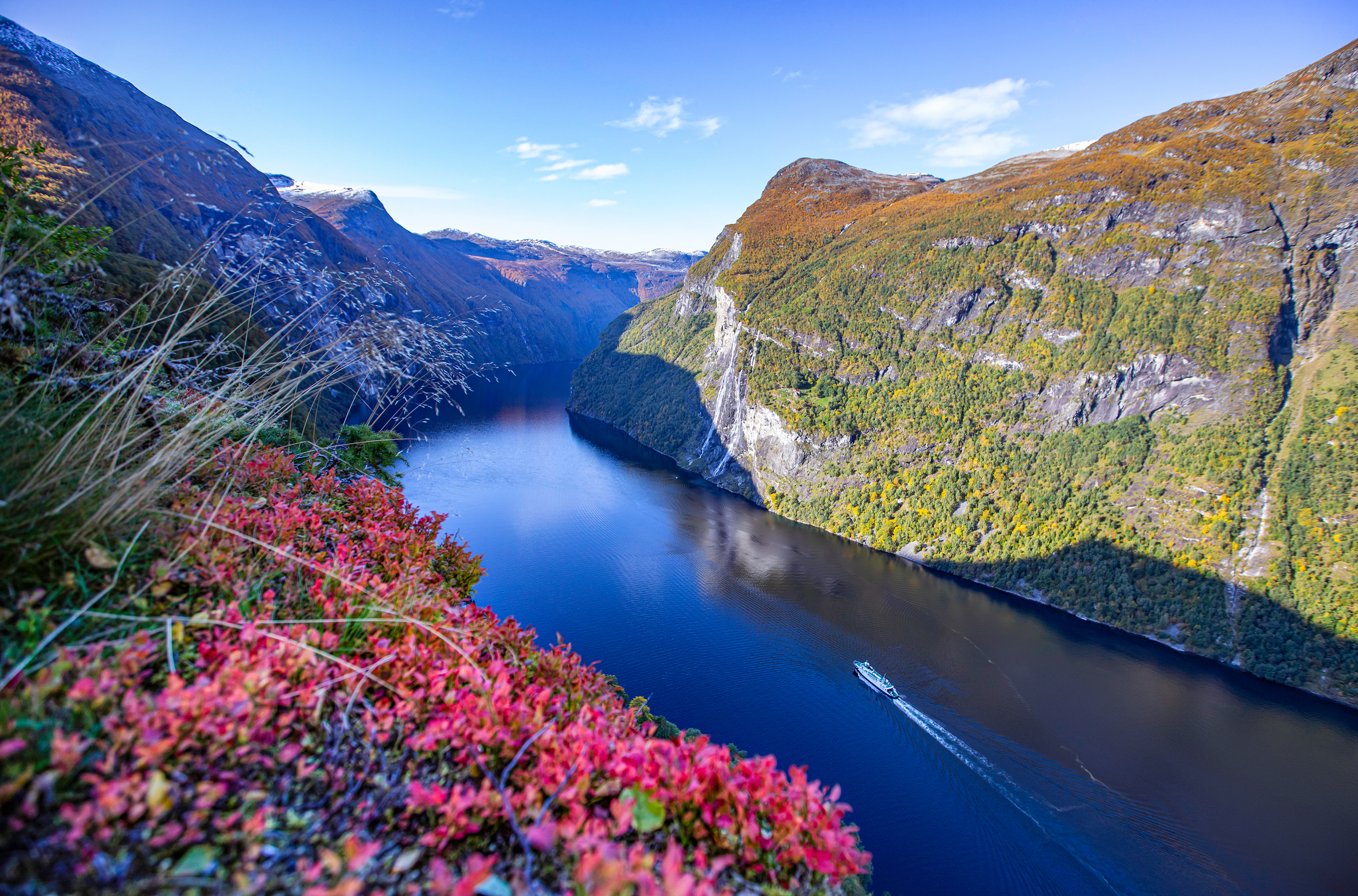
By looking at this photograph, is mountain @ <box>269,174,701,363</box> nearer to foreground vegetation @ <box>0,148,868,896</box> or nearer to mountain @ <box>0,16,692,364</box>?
mountain @ <box>0,16,692,364</box>

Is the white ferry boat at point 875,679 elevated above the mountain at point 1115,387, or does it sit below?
below

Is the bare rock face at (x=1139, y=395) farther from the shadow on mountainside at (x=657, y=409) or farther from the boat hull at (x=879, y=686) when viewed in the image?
the boat hull at (x=879, y=686)

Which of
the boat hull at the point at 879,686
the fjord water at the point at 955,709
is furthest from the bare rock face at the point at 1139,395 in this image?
the boat hull at the point at 879,686

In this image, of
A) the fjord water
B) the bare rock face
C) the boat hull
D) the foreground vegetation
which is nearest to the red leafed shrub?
the foreground vegetation

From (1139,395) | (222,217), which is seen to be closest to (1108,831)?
(1139,395)

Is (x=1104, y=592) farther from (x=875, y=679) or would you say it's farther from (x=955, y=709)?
(x=875, y=679)

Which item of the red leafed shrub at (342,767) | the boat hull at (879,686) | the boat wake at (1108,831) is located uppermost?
the red leafed shrub at (342,767)

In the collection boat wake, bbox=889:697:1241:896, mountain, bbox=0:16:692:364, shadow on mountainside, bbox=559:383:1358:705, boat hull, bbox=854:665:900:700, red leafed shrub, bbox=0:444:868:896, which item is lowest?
boat wake, bbox=889:697:1241:896
